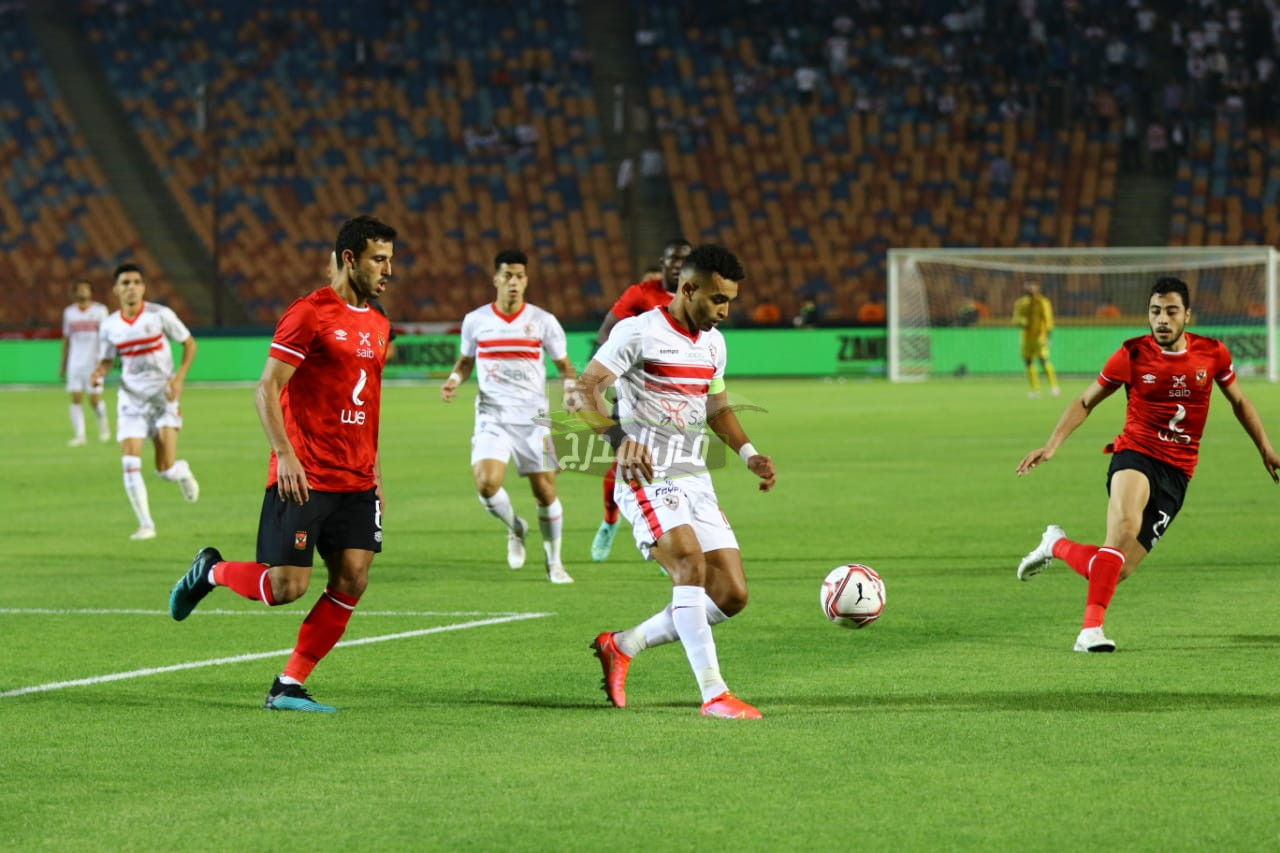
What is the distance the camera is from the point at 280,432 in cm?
756

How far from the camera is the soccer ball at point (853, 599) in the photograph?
8844 mm

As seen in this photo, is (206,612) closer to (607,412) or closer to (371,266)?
(607,412)

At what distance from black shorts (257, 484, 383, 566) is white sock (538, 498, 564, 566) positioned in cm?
481

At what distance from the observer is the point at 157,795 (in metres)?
6.19

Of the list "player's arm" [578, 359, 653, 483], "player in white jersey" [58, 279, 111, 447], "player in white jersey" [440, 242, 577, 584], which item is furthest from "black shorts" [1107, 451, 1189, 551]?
"player in white jersey" [58, 279, 111, 447]

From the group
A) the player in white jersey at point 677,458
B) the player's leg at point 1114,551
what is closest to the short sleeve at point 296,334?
the player in white jersey at point 677,458

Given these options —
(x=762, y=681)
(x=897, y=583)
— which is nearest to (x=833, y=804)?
(x=762, y=681)

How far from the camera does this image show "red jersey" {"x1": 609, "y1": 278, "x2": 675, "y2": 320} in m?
12.9

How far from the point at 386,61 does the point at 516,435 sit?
41.3m

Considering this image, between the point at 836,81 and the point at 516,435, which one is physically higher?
the point at 836,81

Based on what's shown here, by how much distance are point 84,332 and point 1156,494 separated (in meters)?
23.5


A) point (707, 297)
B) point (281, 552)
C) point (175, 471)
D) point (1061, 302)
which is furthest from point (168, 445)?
point (1061, 302)

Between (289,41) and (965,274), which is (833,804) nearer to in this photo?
(965,274)

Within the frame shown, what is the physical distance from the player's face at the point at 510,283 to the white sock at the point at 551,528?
1.43m
